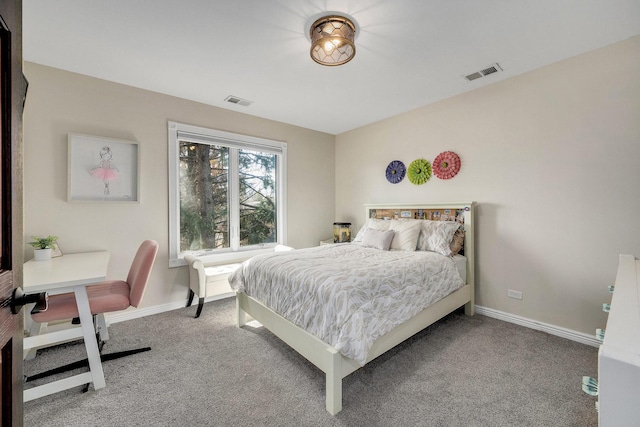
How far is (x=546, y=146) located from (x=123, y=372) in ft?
13.4

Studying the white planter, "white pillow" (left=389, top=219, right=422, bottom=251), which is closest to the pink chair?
the white planter

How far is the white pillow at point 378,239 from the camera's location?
3.14m

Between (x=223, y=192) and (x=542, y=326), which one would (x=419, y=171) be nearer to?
(x=542, y=326)

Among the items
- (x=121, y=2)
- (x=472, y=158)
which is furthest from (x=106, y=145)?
(x=472, y=158)

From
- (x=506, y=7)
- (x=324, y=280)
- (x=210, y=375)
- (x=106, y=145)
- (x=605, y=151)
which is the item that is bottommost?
(x=210, y=375)

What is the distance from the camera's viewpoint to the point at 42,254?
2250 mm

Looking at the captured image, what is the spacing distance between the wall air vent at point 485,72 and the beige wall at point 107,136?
8.80 feet

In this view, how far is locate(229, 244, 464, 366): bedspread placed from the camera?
5.51 feet

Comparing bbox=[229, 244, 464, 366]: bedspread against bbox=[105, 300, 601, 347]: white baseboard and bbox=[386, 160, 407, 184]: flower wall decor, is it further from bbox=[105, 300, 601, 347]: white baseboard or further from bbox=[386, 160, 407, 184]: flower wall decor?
bbox=[386, 160, 407, 184]: flower wall decor

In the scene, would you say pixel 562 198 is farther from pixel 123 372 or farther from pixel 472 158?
pixel 123 372

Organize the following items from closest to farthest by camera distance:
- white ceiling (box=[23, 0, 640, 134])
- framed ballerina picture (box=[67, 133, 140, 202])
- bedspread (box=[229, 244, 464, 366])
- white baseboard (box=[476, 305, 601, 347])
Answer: bedspread (box=[229, 244, 464, 366]), white ceiling (box=[23, 0, 640, 134]), white baseboard (box=[476, 305, 601, 347]), framed ballerina picture (box=[67, 133, 140, 202])

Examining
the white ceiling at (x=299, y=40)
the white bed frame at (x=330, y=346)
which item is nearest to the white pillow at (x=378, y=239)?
the white bed frame at (x=330, y=346)

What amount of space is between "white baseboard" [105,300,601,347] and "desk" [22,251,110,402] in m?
1.01

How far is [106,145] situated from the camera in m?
2.78
